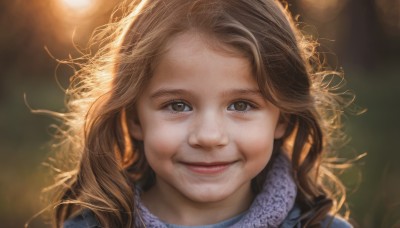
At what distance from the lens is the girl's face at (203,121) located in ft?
7.89

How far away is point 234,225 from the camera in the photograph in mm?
2631

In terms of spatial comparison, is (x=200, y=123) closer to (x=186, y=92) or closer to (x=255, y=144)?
(x=186, y=92)

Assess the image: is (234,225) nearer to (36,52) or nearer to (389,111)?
(389,111)

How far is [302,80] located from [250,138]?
0.41 metres

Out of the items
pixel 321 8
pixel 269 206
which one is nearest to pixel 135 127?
pixel 269 206

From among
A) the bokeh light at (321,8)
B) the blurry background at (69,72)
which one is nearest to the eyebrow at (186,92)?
the blurry background at (69,72)

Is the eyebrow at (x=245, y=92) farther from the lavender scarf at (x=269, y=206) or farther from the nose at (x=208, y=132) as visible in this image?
the lavender scarf at (x=269, y=206)

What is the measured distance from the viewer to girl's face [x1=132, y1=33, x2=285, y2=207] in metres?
2.40

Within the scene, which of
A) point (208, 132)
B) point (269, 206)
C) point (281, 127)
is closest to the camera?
point (208, 132)

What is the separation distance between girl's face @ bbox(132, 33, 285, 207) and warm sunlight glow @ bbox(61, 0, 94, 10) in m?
6.96

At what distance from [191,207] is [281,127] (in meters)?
0.53

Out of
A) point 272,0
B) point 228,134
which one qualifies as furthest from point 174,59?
point 272,0

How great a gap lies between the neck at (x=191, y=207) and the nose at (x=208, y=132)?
377 mm

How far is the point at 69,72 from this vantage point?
13086mm
